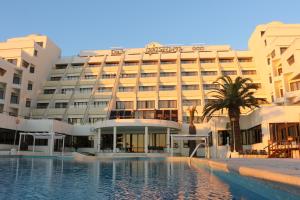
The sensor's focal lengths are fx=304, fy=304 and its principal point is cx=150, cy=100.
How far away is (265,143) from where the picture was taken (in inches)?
1184

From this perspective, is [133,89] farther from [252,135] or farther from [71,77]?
[252,135]

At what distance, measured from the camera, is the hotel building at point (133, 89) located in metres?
41.6

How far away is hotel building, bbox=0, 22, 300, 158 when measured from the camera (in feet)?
137

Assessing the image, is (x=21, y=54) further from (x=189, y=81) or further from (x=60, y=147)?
(x=189, y=81)

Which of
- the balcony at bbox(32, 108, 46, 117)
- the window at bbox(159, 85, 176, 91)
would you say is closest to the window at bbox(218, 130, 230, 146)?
the window at bbox(159, 85, 176, 91)

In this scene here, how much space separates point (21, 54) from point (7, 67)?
5.42 m

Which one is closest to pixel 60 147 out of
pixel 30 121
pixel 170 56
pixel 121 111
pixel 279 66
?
pixel 30 121

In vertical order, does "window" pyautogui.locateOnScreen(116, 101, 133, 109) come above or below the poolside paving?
above

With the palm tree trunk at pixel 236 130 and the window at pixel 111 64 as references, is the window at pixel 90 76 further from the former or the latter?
the palm tree trunk at pixel 236 130

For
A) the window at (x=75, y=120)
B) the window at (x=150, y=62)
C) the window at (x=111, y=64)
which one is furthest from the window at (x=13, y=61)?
the window at (x=150, y=62)

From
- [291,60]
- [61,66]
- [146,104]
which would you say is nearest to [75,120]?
[146,104]

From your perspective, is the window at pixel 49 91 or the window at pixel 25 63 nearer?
the window at pixel 25 63

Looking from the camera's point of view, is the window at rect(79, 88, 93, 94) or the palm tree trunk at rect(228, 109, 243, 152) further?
the window at rect(79, 88, 93, 94)

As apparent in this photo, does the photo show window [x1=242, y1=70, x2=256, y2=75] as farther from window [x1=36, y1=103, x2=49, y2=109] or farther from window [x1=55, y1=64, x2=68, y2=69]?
window [x1=36, y1=103, x2=49, y2=109]
